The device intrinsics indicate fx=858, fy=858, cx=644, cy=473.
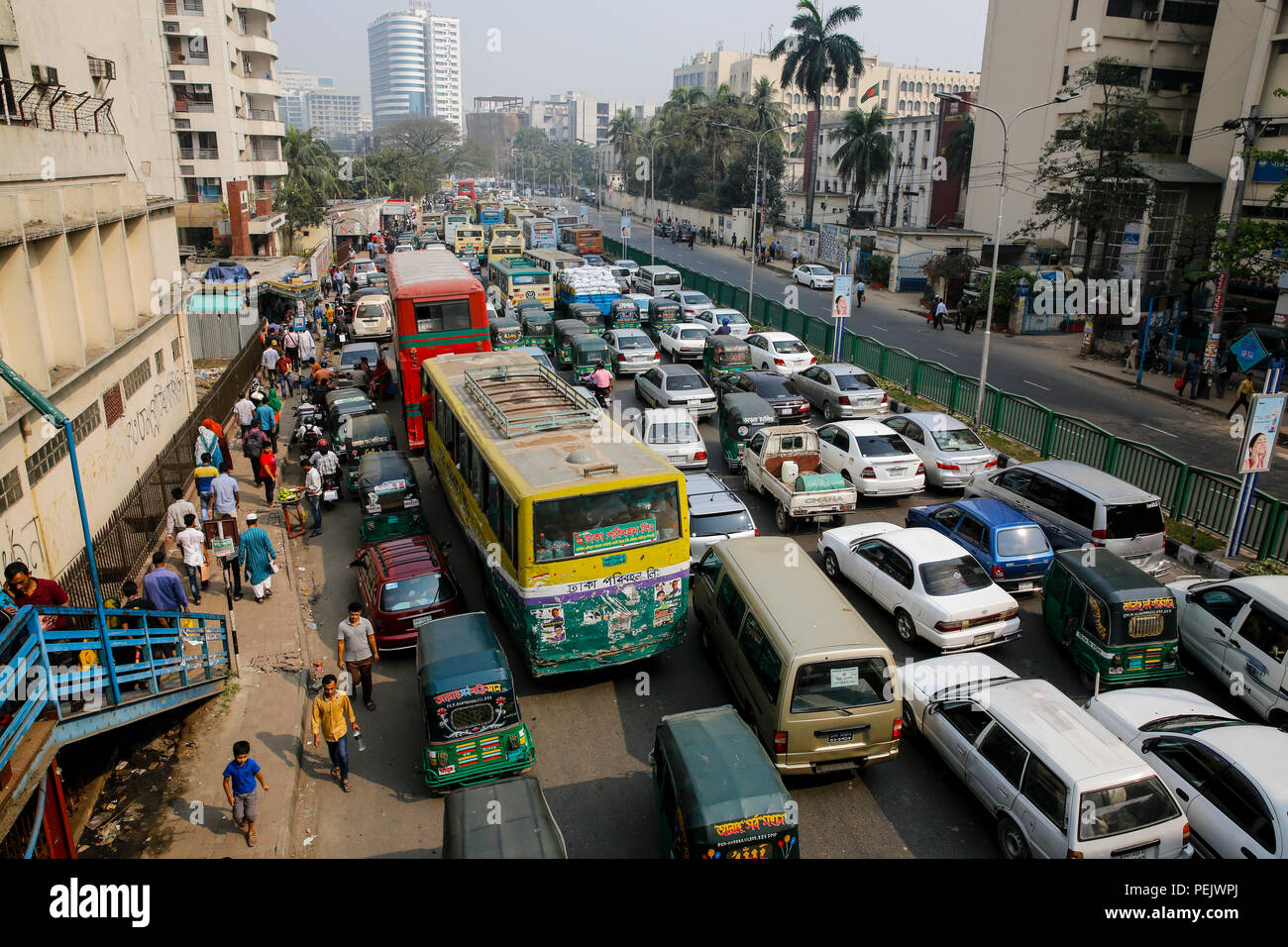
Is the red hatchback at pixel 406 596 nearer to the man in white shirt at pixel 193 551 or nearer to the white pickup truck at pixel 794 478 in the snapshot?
the man in white shirt at pixel 193 551

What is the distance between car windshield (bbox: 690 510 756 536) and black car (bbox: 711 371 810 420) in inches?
273

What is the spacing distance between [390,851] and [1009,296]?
37573mm

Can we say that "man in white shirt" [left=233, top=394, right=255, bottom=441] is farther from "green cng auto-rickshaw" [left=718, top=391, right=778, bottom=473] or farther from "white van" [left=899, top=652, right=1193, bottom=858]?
"white van" [left=899, top=652, right=1193, bottom=858]

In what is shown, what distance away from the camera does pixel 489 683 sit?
9344 millimetres

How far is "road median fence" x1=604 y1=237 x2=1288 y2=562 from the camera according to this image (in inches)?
571

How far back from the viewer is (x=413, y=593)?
40.1 ft

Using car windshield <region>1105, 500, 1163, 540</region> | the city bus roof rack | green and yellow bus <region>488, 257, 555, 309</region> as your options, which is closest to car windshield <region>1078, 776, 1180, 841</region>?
car windshield <region>1105, 500, 1163, 540</region>

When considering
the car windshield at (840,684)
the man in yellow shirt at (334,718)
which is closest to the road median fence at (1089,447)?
the car windshield at (840,684)

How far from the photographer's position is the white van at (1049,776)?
7.70 metres

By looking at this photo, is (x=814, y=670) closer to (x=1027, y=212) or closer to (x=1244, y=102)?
(x=1244, y=102)

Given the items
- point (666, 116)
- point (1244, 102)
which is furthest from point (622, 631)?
point (666, 116)

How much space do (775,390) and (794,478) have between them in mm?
6331

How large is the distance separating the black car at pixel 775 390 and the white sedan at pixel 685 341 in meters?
5.79
